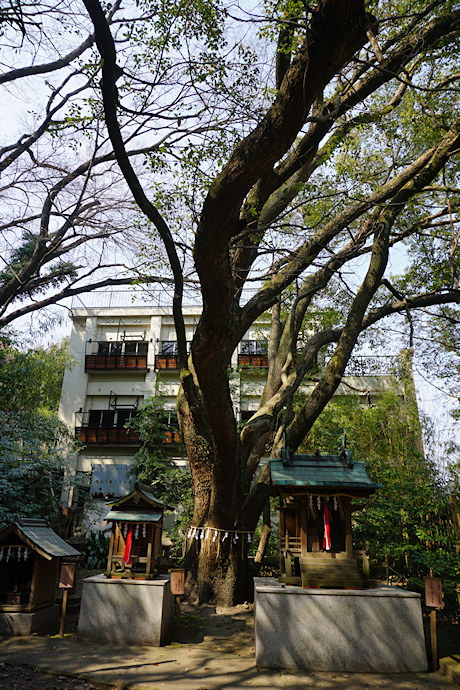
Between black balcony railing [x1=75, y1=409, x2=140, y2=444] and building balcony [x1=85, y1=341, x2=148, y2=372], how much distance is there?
6.49 ft

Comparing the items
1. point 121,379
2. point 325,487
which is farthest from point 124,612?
point 121,379

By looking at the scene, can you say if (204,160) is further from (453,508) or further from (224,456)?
(453,508)

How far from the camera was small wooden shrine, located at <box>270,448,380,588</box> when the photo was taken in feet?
21.5

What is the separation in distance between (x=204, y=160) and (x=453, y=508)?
Answer: 7112 millimetres

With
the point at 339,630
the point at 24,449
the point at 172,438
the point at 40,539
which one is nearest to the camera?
the point at 339,630

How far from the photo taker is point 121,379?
72.4 ft

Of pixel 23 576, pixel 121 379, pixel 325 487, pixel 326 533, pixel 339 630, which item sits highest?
pixel 121 379

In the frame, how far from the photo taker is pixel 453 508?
7.86m

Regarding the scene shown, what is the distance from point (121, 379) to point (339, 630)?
1741 cm

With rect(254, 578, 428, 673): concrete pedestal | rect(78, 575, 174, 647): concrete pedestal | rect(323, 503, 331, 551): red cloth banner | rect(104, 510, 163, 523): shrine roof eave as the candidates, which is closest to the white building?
rect(104, 510, 163, 523): shrine roof eave

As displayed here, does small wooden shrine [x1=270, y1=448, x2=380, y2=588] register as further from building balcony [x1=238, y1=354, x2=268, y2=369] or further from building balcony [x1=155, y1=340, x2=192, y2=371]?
building balcony [x1=155, y1=340, x2=192, y2=371]

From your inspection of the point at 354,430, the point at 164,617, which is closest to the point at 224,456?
the point at 164,617

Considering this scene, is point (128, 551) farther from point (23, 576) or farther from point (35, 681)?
point (35, 681)

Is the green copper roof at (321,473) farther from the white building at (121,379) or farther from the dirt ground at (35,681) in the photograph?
the white building at (121,379)
